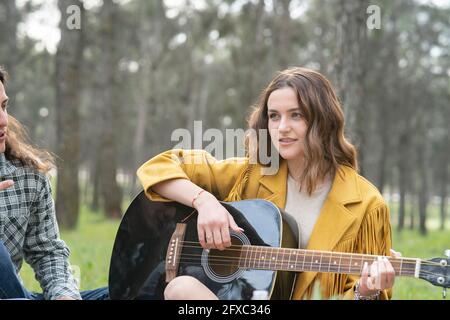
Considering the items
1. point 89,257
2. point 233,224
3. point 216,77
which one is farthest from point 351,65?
point 216,77

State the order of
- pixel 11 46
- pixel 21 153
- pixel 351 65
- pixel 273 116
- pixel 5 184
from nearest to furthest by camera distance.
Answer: pixel 5 184 → pixel 21 153 → pixel 273 116 → pixel 351 65 → pixel 11 46

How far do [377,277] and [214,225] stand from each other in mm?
819

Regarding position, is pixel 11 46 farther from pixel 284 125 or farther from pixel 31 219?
pixel 284 125

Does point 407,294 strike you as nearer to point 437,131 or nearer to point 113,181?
point 113,181

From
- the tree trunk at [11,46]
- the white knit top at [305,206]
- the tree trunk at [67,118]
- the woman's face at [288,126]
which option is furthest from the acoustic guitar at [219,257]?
the tree trunk at [11,46]

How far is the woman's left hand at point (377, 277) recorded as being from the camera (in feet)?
8.78

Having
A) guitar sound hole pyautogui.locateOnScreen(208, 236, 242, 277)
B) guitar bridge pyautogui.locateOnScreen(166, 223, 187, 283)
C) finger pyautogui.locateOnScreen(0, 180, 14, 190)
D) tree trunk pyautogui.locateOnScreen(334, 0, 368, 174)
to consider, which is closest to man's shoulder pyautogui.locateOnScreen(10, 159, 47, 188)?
finger pyautogui.locateOnScreen(0, 180, 14, 190)

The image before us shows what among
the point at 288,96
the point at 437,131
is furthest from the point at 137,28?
the point at 288,96

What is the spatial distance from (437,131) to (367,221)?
89.1 ft

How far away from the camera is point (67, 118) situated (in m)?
11.6

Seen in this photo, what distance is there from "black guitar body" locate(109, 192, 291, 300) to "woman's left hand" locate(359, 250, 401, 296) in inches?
17.0

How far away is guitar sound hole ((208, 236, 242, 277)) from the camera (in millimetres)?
3039

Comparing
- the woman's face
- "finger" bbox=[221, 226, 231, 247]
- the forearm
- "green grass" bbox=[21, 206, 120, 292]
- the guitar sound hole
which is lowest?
"green grass" bbox=[21, 206, 120, 292]

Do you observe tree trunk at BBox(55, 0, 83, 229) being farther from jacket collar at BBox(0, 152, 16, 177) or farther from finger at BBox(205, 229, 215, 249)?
finger at BBox(205, 229, 215, 249)
